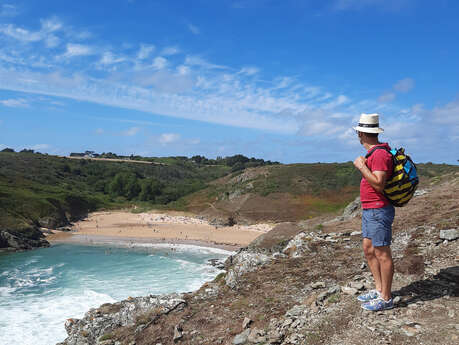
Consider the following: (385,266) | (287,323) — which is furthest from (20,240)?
(385,266)

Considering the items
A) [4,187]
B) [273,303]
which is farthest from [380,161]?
[4,187]

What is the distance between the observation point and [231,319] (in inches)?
254

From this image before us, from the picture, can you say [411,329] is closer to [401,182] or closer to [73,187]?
[401,182]

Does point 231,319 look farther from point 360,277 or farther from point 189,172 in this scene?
point 189,172

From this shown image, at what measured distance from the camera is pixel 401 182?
416 centimetres

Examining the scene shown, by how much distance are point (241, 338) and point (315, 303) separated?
4.38 ft

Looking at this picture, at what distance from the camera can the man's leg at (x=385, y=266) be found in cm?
434

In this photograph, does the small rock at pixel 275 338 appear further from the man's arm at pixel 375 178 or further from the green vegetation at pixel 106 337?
the green vegetation at pixel 106 337

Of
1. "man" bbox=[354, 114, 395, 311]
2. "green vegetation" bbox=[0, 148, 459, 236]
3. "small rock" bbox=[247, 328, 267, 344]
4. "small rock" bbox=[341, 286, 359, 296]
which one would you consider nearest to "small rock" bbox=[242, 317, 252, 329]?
"small rock" bbox=[247, 328, 267, 344]

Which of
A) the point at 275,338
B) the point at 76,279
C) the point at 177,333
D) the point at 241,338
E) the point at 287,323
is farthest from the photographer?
the point at 76,279

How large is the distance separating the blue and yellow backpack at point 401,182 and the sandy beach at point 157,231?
28969mm

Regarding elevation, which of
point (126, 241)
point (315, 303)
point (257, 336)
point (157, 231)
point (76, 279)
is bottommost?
point (76, 279)

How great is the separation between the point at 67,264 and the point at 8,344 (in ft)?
45.7

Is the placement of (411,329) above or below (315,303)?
above
